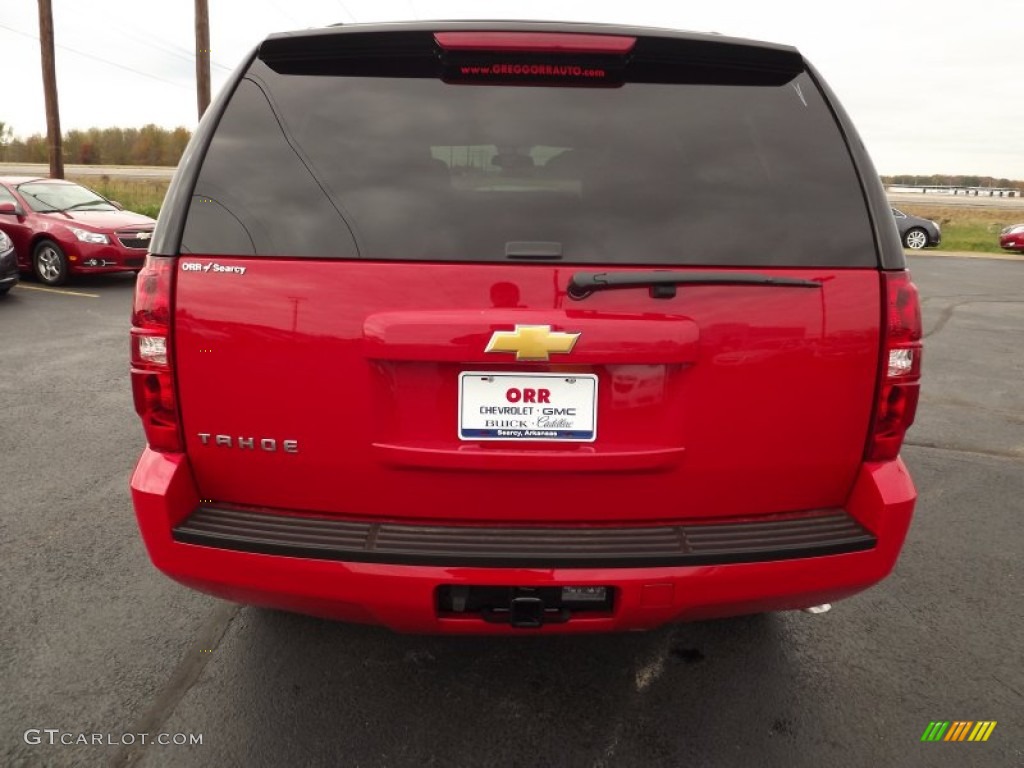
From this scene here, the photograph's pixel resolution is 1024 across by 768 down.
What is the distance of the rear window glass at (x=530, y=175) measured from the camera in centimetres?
180

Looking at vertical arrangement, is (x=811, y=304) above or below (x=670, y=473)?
above

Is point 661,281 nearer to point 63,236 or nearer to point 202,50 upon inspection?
point 63,236

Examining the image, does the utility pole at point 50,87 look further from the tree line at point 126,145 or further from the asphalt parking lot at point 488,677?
the tree line at point 126,145

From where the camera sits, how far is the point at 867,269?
186 centimetres

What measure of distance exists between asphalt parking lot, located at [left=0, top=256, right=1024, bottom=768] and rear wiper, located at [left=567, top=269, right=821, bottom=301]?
132 centimetres

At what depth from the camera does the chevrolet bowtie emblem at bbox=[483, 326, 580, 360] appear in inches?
68.1

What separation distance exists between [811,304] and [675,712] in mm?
1312

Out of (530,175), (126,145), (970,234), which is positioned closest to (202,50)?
(530,175)

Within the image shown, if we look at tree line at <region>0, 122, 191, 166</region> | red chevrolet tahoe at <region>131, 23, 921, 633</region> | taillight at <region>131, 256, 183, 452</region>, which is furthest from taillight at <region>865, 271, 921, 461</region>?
tree line at <region>0, 122, 191, 166</region>

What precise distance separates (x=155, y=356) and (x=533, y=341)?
3.23ft

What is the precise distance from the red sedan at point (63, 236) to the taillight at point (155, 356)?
9.81 meters

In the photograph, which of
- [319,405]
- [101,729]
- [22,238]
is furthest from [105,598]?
[22,238]

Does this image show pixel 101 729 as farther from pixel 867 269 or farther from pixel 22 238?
pixel 22 238

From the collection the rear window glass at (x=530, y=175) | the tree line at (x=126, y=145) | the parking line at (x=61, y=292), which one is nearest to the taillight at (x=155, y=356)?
the rear window glass at (x=530, y=175)
